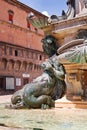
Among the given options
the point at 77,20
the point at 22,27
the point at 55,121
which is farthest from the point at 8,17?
the point at 55,121

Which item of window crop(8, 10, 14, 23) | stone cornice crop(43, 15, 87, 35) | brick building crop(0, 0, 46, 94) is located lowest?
stone cornice crop(43, 15, 87, 35)

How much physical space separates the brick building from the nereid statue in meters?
23.7

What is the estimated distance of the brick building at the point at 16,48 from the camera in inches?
1246

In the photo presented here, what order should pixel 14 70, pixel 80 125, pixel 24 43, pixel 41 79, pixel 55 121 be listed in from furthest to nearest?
pixel 24 43 → pixel 14 70 → pixel 41 79 → pixel 55 121 → pixel 80 125

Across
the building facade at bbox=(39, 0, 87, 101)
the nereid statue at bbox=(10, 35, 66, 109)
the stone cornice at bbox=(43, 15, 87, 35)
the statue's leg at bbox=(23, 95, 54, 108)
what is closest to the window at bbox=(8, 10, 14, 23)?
the building facade at bbox=(39, 0, 87, 101)

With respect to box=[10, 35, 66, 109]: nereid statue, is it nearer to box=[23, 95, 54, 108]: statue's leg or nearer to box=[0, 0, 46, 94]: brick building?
box=[23, 95, 54, 108]: statue's leg

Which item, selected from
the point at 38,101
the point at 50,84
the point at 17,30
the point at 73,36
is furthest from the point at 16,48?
the point at 38,101

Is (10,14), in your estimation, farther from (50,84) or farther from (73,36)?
(50,84)

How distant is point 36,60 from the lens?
37.6 m

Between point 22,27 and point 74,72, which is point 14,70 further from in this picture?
point 74,72

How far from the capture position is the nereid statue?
6.36 metres

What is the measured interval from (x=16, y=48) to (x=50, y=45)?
86.3 feet

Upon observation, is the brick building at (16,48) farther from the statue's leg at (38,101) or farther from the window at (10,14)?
the statue's leg at (38,101)

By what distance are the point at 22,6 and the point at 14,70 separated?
9.44 metres
